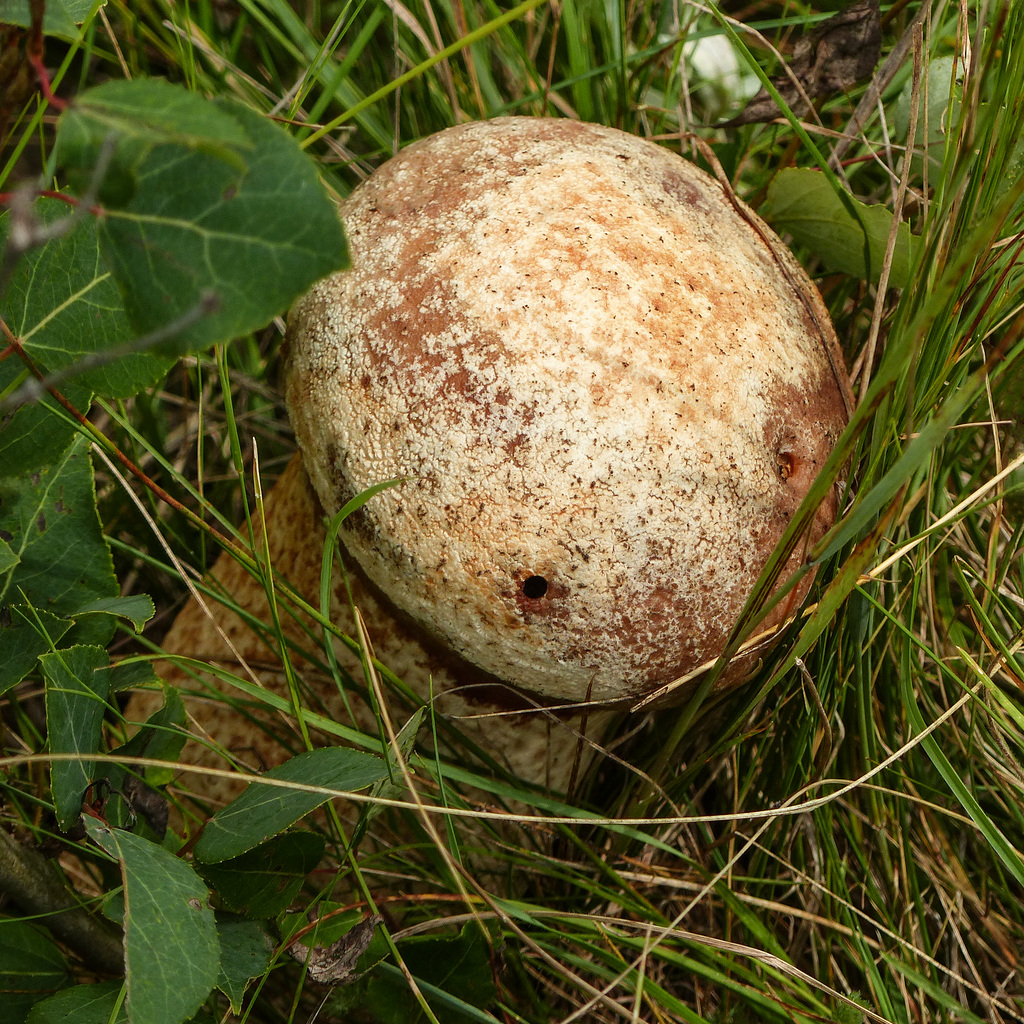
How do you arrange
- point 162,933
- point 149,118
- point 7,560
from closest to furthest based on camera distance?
point 149,118 < point 162,933 < point 7,560

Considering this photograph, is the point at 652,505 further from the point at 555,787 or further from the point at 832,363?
the point at 555,787

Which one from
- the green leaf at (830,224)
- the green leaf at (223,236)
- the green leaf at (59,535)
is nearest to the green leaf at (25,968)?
the green leaf at (59,535)

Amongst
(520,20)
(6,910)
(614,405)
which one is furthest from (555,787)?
(520,20)

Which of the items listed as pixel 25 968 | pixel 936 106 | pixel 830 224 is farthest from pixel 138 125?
pixel 936 106

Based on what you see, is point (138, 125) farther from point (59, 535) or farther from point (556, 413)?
point (59, 535)

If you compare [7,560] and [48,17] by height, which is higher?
[48,17]

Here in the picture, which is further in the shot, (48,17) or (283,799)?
(283,799)
